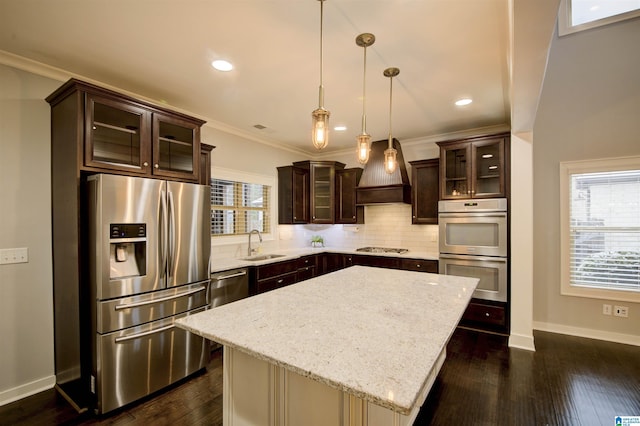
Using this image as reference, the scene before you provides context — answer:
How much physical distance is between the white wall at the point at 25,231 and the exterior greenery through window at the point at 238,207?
1703 mm

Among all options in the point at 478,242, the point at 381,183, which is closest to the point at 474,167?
the point at 478,242

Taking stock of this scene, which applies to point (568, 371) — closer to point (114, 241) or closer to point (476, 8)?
point (476, 8)

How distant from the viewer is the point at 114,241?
7.10 feet

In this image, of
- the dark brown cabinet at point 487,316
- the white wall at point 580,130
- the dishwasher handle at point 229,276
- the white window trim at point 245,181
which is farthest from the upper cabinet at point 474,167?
the dishwasher handle at point 229,276

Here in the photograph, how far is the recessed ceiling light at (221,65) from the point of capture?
2.38m

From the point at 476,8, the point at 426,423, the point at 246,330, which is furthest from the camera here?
the point at 426,423

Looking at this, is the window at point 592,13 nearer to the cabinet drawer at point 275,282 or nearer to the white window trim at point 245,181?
the white window trim at point 245,181

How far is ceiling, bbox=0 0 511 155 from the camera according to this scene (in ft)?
5.88

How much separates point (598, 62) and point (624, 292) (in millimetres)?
2610

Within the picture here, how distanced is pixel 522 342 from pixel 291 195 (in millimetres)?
3511

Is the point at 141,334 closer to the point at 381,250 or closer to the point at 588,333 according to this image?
the point at 381,250

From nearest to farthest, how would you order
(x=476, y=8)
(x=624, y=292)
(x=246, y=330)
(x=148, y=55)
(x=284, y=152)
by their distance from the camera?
(x=246, y=330)
(x=476, y=8)
(x=148, y=55)
(x=624, y=292)
(x=284, y=152)

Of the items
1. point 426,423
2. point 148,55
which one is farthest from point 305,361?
point 148,55

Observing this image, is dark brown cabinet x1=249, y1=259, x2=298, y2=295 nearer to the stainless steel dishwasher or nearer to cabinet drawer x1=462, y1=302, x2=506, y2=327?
the stainless steel dishwasher
